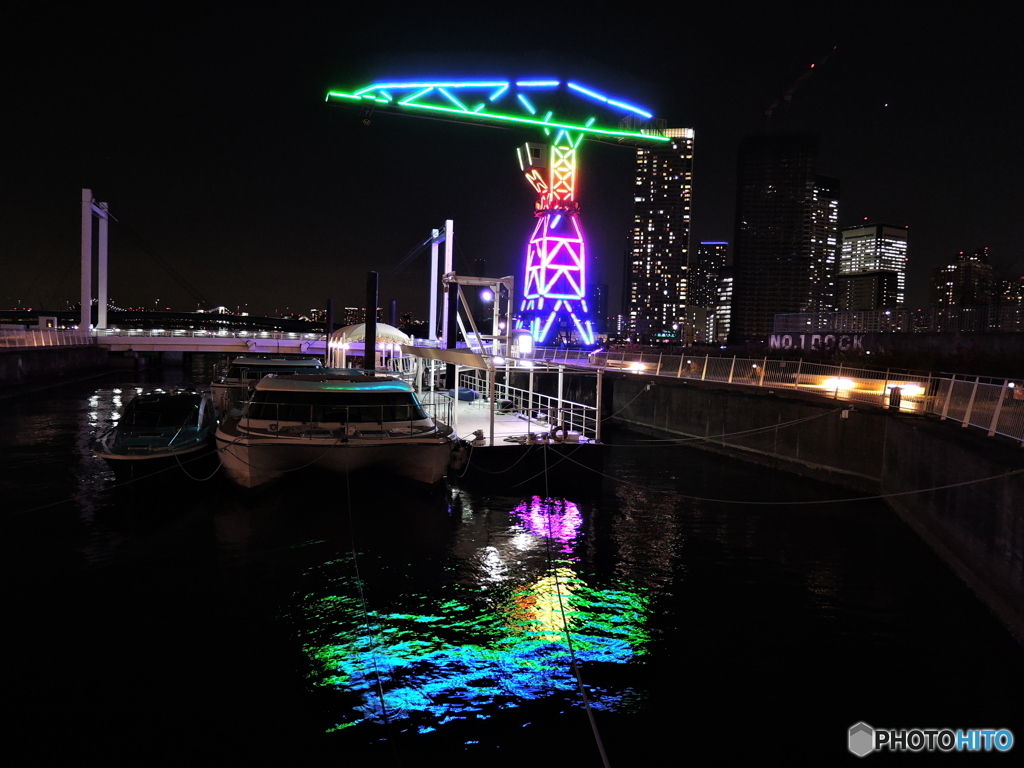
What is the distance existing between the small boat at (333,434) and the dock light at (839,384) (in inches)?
534

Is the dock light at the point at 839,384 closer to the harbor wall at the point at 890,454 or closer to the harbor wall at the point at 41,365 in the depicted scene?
the harbor wall at the point at 890,454

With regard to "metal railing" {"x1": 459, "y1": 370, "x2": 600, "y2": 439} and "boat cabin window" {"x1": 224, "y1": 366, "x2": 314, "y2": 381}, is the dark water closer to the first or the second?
"metal railing" {"x1": 459, "y1": 370, "x2": 600, "y2": 439}

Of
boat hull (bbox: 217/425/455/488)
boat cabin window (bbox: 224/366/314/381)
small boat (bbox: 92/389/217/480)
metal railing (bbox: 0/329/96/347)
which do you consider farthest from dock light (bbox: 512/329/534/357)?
metal railing (bbox: 0/329/96/347)

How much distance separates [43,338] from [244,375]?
25.5 metres

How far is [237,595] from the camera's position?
1025cm

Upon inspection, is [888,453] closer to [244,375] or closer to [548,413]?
[548,413]

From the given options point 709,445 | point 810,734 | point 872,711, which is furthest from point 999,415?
point 709,445

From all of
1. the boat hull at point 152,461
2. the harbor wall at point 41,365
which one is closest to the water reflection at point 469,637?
the boat hull at point 152,461

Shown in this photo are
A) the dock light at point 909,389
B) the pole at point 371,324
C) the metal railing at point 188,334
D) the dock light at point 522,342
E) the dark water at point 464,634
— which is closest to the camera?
the dark water at point 464,634

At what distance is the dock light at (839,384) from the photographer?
2233 centimetres

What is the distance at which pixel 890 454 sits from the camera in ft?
58.4

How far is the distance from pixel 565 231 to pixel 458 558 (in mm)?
41409

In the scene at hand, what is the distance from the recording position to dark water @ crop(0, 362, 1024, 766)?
691 cm

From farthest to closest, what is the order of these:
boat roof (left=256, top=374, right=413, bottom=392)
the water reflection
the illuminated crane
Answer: the illuminated crane
boat roof (left=256, top=374, right=413, bottom=392)
the water reflection
